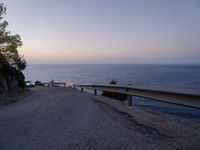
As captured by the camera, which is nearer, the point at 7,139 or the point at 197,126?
the point at 7,139

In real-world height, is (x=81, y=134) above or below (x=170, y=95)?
below

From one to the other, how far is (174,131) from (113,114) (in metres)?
3.60

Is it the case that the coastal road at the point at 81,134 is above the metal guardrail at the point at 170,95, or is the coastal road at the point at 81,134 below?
below

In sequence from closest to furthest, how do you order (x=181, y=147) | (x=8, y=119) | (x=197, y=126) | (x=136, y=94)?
(x=181, y=147) → (x=197, y=126) → (x=8, y=119) → (x=136, y=94)

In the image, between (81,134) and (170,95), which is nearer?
(81,134)

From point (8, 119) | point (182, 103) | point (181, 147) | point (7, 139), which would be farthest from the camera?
point (8, 119)

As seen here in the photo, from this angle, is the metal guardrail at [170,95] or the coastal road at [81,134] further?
the metal guardrail at [170,95]

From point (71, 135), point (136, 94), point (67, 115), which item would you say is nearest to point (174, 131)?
point (71, 135)

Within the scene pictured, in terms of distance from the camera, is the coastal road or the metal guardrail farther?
the metal guardrail

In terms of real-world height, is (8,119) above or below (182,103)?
below

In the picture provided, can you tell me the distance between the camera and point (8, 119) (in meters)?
11.4

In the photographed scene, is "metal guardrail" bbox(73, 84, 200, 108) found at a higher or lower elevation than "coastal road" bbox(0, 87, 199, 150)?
higher

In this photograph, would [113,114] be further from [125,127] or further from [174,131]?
[174,131]

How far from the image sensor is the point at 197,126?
909 cm
